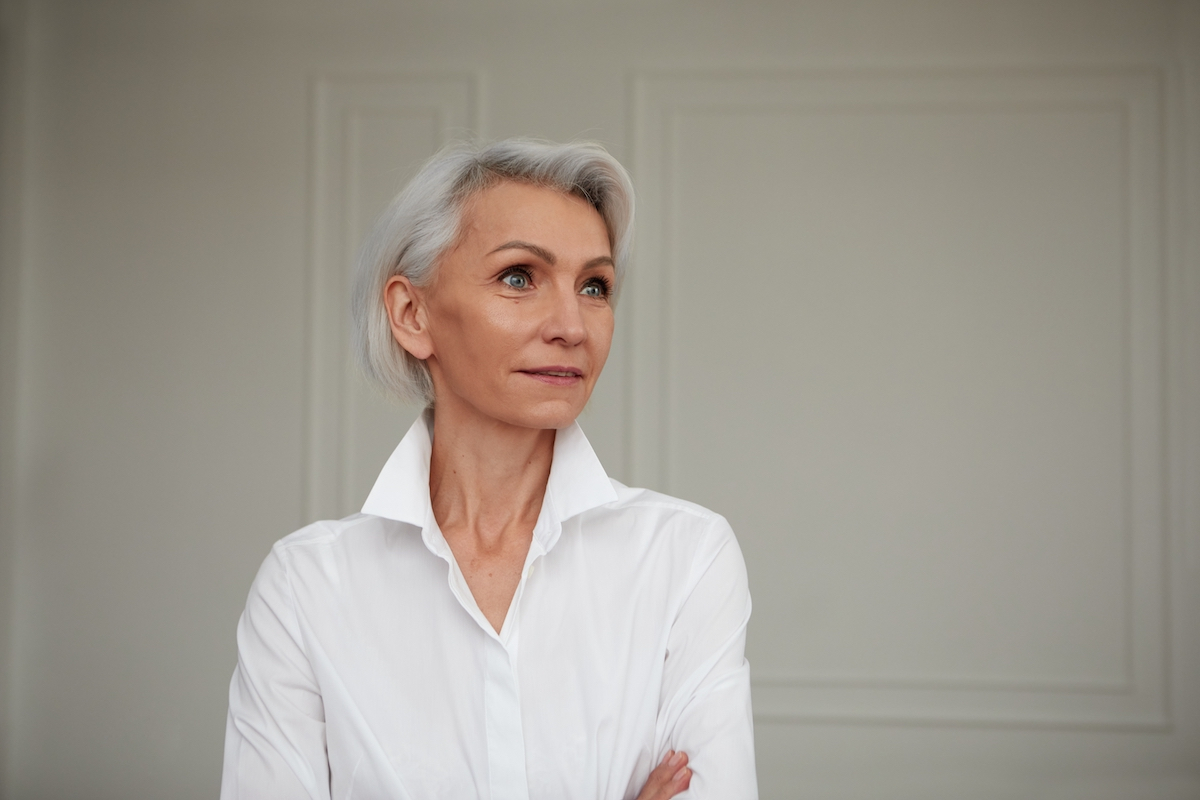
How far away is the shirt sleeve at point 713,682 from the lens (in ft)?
4.03

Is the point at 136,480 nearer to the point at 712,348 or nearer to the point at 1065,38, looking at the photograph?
the point at 712,348

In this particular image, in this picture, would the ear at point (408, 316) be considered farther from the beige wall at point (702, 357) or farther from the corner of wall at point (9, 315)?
the corner of wall at point (9, 315)

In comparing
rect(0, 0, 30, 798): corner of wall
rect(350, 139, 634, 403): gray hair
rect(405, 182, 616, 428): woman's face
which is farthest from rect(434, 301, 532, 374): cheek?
rect(0, 0, 30, 798): corner of wall

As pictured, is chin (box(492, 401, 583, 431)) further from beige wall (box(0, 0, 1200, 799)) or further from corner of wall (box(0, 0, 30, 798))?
corner of wall (box(0, 0, 30, 798))

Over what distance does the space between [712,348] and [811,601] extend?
848mm

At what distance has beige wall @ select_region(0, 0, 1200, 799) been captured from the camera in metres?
3.01

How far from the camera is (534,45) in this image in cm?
314

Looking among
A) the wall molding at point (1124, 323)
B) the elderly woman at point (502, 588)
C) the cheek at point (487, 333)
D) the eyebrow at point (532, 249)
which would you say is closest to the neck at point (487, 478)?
the elderly woman at point (502, 588)

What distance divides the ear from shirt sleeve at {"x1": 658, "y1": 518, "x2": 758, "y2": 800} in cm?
50

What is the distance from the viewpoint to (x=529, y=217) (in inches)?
52.3

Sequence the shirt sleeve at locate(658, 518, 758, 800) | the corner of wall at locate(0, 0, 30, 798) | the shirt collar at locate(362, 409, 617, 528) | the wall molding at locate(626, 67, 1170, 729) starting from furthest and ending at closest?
the corner of wall at locate(0, 0, 30, 798) < the wall molding at locate(626, 67, 1170, 729) < the shirt collar at locate(362, 409, 617, 528) < the shirt sleeve at locate(658, 518, 758, 800)

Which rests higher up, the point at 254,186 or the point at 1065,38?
the point at 1065,38

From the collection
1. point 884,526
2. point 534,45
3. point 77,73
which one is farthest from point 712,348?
point 77,73

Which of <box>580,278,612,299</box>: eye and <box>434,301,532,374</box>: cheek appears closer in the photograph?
<box>434,301,532,374</box>: cheek
